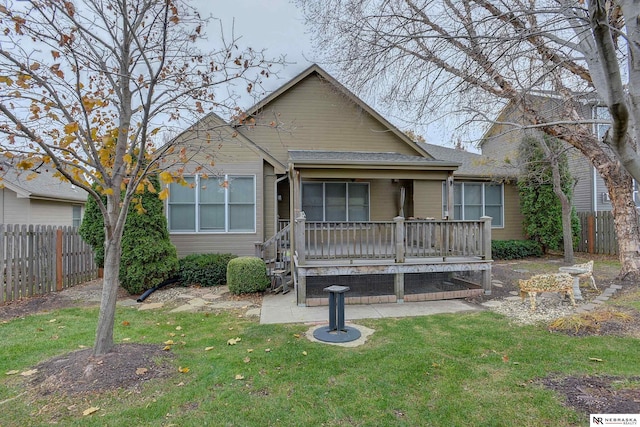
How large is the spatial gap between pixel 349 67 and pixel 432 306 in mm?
5317

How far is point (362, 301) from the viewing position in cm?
716

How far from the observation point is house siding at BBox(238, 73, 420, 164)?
1155cm

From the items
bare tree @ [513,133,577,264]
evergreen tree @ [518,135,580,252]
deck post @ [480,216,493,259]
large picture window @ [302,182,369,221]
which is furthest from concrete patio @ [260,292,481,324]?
evergreen tree @ [518,135,580,252]

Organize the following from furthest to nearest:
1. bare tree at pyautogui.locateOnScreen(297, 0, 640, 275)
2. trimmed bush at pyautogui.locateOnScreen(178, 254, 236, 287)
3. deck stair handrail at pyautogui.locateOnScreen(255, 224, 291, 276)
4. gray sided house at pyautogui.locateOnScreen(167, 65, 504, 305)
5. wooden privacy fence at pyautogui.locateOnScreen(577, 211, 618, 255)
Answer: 1. wooden privacy fence at pyautogui.locateOnScreen(577, 211, 618, 255)
2. trimmed bush at pyautogui.locateOnScreen(178, 254, 236, 287)
3. deck stair handrail at pyautogui.locateOnScreen(255, 224, 291, 276)
4. gray sided house at pyautogui.locateOnScreen(167, 65, 504, 305)
5. bare tree at pyautogui.locateOnScreen(297, 0, 640, 275)

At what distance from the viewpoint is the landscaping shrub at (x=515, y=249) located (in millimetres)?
13484

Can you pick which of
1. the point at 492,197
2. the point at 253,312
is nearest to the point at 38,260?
the point at 253,312

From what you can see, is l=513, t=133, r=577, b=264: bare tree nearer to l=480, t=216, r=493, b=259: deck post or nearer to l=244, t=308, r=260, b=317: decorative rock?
l=480, t=216, r=493, b=259: deck post

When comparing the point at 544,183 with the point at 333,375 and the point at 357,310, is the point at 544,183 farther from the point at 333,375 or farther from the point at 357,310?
the point at 333,375

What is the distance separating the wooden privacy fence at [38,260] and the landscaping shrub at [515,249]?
14234 millimetres

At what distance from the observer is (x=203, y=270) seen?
9164mm

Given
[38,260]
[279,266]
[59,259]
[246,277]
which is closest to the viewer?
[38,260]

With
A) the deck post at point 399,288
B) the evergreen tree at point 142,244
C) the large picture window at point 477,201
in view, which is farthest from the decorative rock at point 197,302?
the large picture window at point 477,201

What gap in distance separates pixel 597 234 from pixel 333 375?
15.1 m

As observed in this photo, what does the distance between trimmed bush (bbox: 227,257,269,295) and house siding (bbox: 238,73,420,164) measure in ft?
14.7
